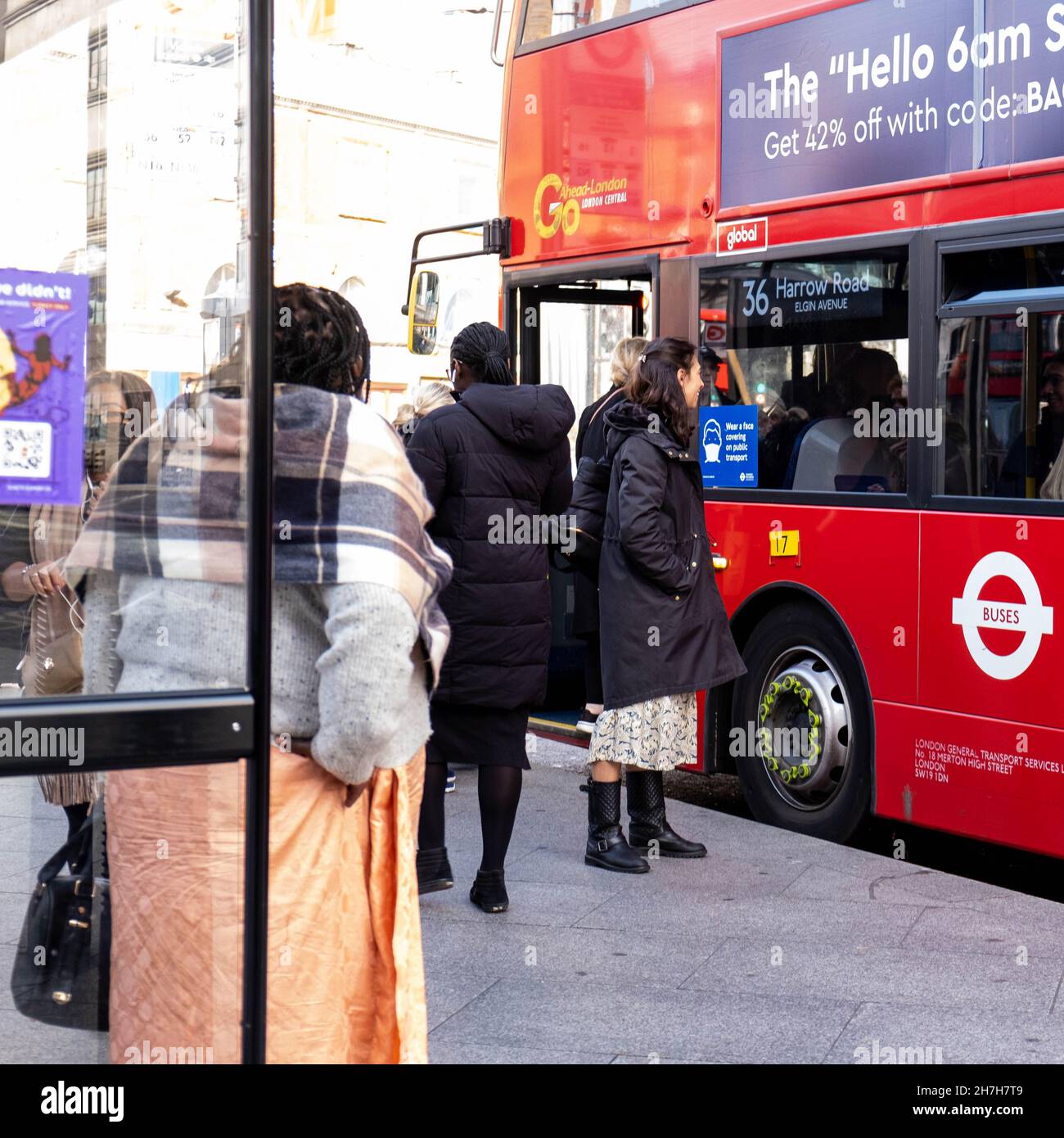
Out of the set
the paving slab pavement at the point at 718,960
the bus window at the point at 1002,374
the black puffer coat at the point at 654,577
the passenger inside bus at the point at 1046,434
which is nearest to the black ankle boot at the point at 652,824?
the paving slab pavement at the point at 718,960

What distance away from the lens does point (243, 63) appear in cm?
283

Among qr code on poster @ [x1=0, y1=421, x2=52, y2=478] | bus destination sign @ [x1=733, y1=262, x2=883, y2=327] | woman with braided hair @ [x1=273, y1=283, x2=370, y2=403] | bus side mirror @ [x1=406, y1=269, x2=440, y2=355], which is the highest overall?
bus side mirror @ [x1=406, y1=269, x2=440, y2=355]

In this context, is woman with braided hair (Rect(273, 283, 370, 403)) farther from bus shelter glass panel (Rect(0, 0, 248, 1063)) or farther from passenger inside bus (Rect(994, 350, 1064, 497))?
passenger inside bus (Rect(994, 350, 1064, 497))

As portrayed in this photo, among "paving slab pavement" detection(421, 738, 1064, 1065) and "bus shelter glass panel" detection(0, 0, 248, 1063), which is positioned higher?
"bus shelter glass panel" detection(0, 0, 248, 1063)

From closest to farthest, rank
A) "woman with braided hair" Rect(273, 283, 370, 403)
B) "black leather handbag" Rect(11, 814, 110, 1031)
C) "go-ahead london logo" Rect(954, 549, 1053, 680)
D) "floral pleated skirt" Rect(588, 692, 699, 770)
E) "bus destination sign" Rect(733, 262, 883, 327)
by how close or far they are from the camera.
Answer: "woman with braided hair" Rect(273, 283, 370, 403) → "black leather handbag" Rect(11, 814, 110, 1031) → "go-ahead london logo" Rect(954, 549, 1053, 680) → "floral pleated skirt" Rect(588, 692, 699, 770) → "bus destination sign" Rect(733, 262, 883, 327)

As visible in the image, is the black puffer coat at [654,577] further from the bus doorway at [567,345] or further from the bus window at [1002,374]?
the bus doorway at [567,345]

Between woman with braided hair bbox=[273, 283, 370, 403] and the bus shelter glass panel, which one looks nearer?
the bus shelter glass panel

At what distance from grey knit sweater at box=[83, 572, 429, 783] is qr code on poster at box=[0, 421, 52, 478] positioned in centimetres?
22

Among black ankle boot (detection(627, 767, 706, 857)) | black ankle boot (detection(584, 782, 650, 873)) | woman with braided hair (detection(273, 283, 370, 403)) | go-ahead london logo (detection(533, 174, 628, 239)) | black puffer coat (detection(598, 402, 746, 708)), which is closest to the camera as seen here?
woman with braided hair (detection(273, 283, 370, 403))

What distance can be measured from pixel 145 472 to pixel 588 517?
356 centimetres

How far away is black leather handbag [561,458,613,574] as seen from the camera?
20.8 ft

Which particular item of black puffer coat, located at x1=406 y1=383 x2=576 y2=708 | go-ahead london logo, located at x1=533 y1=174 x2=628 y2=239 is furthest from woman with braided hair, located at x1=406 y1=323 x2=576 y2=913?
go-ahead london logo, located at x1=533 y1=174 x2=628 y2=239
